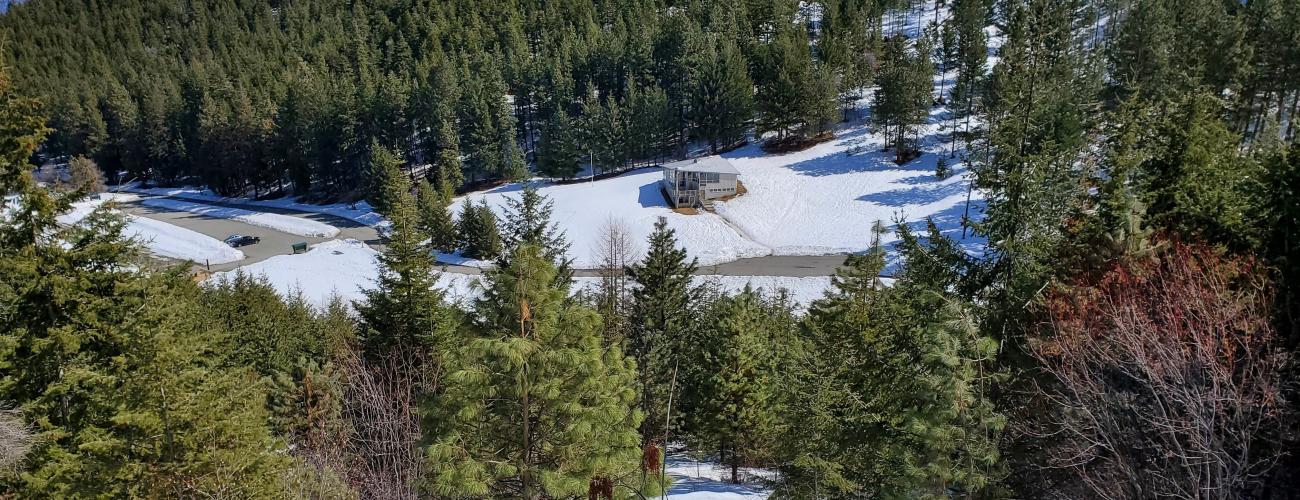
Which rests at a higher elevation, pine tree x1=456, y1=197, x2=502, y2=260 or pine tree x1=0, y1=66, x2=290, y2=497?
pine tree x1=0, y1=66, x2=290, y2=497

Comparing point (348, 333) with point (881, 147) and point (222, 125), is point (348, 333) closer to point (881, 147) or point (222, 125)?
Answer: point (881, 147)

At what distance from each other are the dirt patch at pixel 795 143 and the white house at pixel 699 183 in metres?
10.4

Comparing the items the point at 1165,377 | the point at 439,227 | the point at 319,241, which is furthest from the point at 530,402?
the point at 319,241

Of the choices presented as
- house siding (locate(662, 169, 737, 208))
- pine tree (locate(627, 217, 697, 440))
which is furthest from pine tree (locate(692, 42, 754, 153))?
pine tree (locate(627, 217, 697, 440))

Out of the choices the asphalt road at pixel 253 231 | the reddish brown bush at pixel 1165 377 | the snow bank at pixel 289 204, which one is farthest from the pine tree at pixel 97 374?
the snow bank at pixel 289 204

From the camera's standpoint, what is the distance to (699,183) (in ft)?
166

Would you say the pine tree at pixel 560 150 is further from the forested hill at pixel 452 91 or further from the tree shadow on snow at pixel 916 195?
the tree shadow on snow at pixel 916 195

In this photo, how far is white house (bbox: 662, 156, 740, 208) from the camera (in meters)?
50.3

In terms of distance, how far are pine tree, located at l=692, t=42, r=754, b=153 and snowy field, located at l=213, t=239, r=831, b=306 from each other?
92.6 feet

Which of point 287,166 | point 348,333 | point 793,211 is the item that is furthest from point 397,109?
point 348,333

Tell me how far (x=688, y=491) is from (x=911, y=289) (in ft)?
29.4

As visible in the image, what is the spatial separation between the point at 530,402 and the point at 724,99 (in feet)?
185

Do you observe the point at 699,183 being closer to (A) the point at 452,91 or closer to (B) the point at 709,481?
(A) the point at 452,91

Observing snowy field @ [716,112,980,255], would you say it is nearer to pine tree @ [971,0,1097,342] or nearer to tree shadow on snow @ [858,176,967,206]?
tree shadow on snow @ [858,176,967,206]
